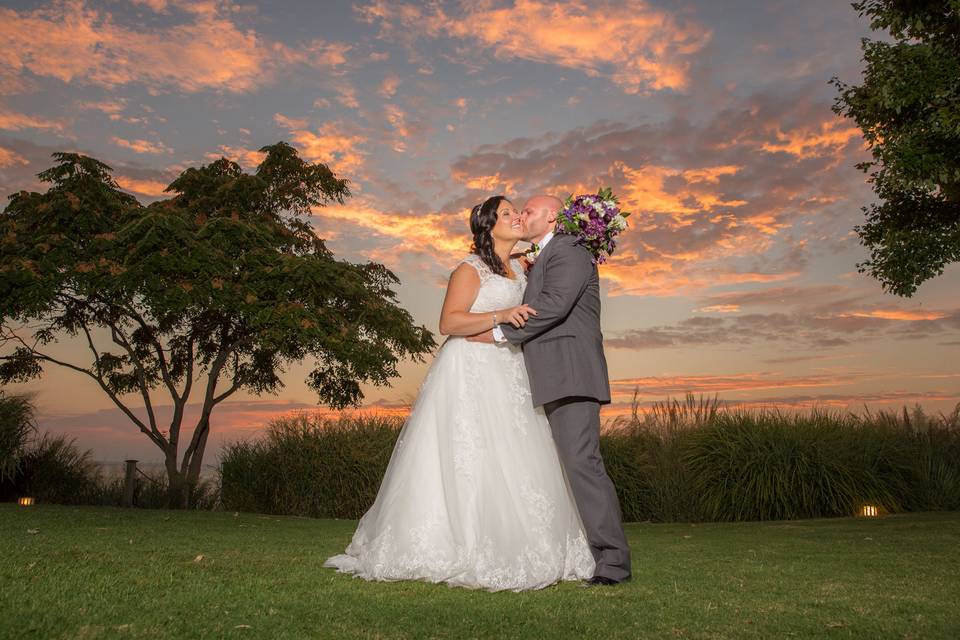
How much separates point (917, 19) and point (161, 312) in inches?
556

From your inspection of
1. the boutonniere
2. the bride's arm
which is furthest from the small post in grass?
the boutonniere

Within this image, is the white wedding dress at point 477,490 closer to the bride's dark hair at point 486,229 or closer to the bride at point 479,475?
the bride at point 479,475

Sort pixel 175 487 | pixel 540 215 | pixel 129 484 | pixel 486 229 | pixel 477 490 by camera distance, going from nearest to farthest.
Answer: pixel 477 490, pixel 540 215, pixel 486 229, pixel 129 484, pixel 175 487

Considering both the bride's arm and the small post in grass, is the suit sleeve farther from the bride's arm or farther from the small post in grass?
the small post in grass

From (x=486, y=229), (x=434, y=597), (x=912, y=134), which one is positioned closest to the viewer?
(x=434, y=597)

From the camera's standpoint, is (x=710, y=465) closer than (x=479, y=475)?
No

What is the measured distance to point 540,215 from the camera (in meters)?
5.76

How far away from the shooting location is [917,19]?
13891mm

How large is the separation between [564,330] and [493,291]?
0.84 metres

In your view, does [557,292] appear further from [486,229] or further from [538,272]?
[486,229]

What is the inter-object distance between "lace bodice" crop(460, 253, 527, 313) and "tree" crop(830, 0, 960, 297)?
903 centimetres

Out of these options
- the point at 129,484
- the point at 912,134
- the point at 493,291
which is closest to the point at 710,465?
the point at 912,134

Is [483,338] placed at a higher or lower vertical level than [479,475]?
higher

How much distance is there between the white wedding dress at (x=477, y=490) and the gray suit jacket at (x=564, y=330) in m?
0.45
